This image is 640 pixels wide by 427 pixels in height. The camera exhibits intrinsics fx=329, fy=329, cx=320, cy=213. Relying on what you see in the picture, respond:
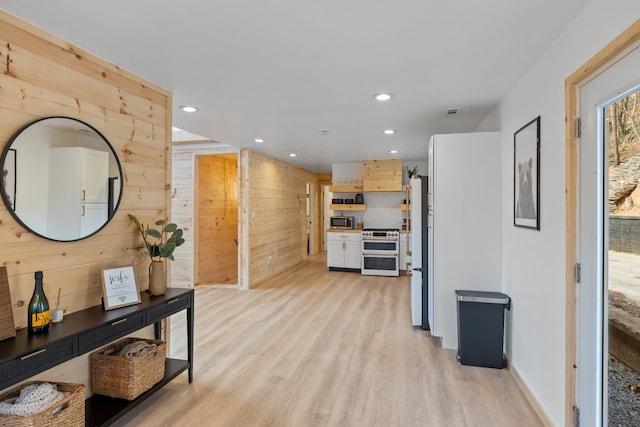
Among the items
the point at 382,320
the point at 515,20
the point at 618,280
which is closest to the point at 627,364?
the point at 618,280

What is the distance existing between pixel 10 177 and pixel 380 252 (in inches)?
224

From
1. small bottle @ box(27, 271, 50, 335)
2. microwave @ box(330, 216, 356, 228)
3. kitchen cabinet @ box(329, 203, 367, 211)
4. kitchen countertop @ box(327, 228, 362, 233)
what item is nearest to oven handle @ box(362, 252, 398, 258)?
kitchen countertop @ box(327, 228, 362, 233)

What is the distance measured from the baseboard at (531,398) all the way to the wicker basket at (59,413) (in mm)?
2694

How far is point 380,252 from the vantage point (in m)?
6.55

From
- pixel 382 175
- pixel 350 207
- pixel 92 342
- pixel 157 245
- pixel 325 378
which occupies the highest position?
pixel 382 175

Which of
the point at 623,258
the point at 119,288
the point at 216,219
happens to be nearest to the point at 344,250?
the point at 216,219

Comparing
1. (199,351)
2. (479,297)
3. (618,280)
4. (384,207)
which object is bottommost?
(199,351)

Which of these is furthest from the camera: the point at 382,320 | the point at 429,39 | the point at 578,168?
the point at 382,320

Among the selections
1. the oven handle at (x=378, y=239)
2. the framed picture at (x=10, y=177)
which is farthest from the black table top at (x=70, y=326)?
the oven handle at (x=378, y=239)

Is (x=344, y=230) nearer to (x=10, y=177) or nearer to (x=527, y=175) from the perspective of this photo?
(x=527, y=175)

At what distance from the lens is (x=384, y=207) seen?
738cm

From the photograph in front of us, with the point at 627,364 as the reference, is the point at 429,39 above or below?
above

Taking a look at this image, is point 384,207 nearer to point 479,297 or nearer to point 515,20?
point 479,297

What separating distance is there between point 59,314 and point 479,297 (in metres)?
3.01
